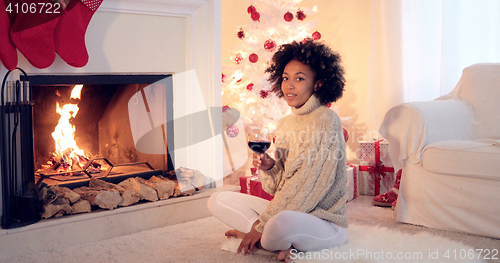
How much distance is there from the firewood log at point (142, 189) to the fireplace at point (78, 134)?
10cm

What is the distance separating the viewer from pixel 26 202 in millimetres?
1817

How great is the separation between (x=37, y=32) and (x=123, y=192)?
0.87 metres

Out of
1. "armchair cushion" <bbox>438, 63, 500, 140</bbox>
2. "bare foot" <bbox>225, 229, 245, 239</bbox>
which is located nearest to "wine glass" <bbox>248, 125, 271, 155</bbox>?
"bare foot" <bbox>225, 229, 245, 239</bbox>

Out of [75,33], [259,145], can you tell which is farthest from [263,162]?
[75,33]

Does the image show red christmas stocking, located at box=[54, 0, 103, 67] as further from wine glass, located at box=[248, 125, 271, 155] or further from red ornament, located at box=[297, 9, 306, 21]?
red ornament, located at box=[297, 9, 306, 21]

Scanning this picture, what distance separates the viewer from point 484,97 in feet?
7.72

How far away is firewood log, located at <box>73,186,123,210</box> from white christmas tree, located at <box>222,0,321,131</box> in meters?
1.43

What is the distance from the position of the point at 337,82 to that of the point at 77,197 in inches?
53.3

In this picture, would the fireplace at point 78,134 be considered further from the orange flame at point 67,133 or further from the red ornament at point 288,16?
the red ornament at point 288,16


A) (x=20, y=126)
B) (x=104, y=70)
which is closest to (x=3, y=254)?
(x=20, y=126)

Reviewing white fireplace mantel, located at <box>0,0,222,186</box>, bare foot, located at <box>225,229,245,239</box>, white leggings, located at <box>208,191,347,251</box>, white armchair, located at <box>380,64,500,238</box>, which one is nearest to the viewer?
white leggings, located at <box>208,191,347,251</box>

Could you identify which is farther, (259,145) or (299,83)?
(299,83)

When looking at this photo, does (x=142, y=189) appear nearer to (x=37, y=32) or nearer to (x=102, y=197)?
(x=102, y=197)

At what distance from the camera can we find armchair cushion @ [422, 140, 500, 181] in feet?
6.16
